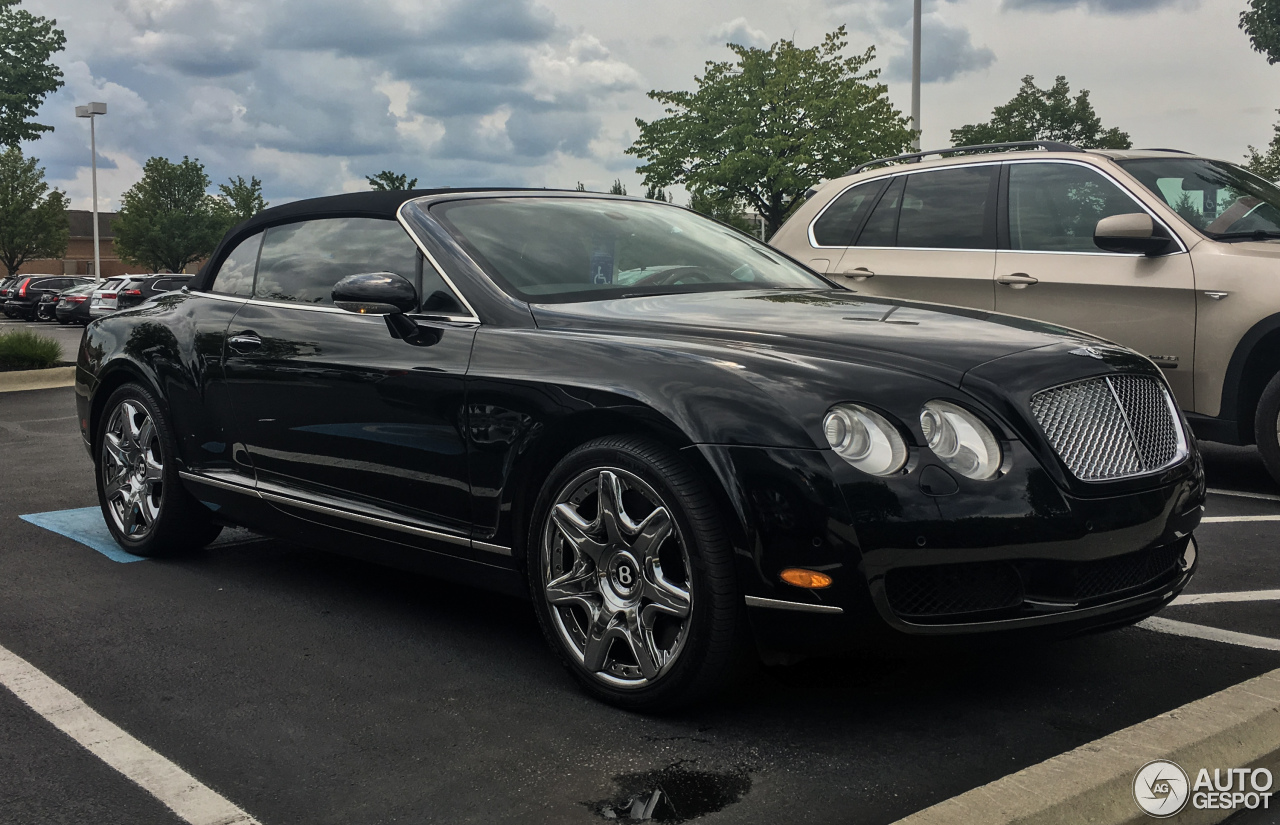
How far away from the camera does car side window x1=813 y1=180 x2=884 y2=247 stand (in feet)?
27.0

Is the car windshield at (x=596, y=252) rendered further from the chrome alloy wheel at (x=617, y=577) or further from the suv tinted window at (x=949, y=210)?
the suv tinted window at (x=949, y=210)

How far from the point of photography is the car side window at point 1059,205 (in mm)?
7109

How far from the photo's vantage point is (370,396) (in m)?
4.23

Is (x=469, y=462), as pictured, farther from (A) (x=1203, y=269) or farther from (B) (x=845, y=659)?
(A) (x=1203, y=269)

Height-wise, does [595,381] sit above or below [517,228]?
below

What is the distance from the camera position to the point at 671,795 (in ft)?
9.75

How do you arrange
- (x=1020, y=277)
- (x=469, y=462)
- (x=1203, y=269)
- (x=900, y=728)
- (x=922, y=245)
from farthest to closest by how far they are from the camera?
(x=922, y=245) → (x=1020, y=277) → (x=1203, y=269) → (x=469, y=462) → (x=900, y=728)

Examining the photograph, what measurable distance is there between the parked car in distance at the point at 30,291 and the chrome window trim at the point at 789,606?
48919mm

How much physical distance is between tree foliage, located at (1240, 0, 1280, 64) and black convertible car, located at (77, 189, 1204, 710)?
136 ft

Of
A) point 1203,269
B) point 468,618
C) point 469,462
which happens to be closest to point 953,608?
point 469,462

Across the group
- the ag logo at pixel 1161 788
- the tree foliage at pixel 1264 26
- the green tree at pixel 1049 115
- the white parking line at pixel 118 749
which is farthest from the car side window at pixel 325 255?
the green tree at pixel 1049 115

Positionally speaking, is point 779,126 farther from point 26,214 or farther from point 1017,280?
point 26,214

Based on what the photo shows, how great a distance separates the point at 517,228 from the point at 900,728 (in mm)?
2155

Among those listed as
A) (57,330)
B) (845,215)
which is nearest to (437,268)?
(845,215)
